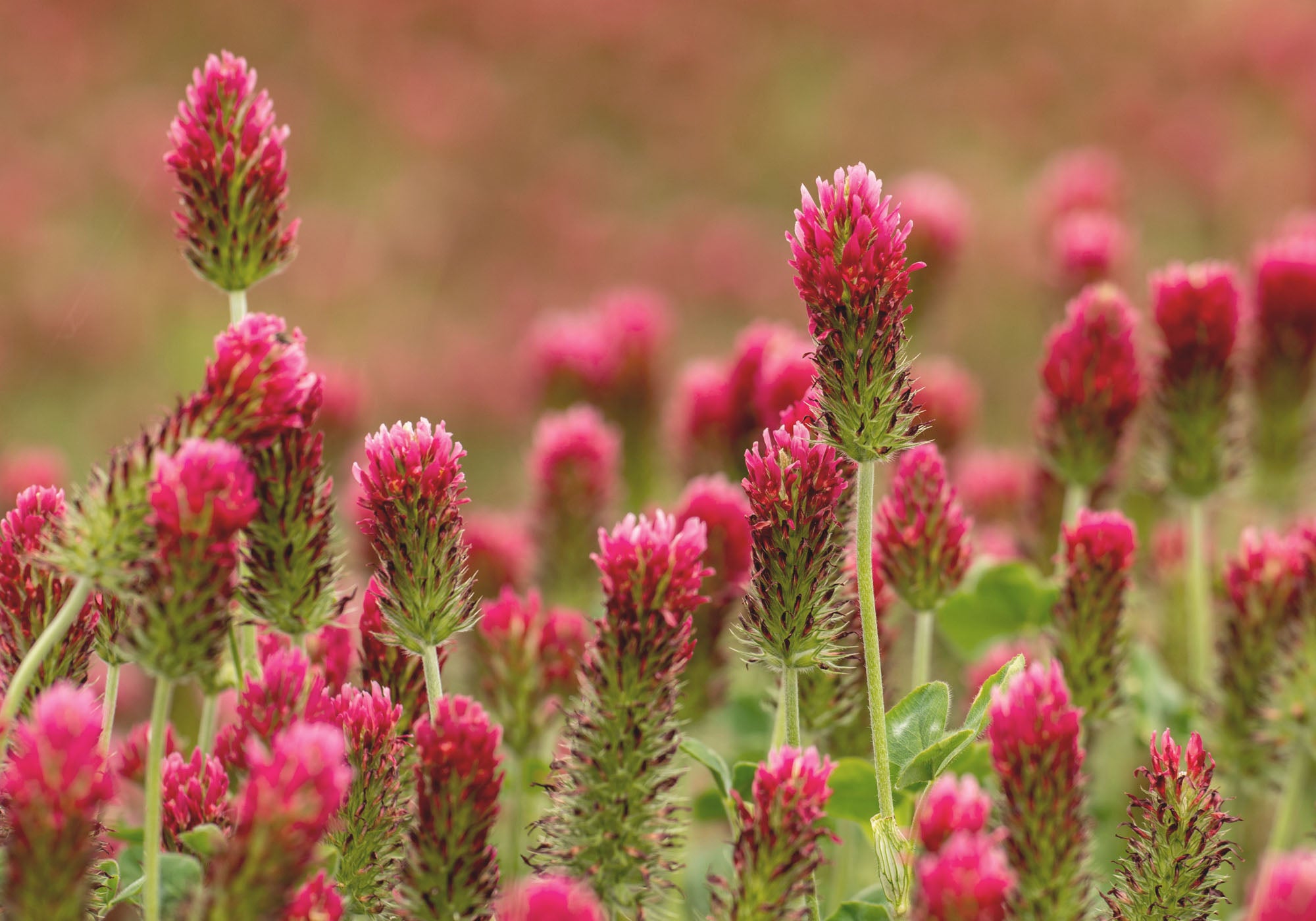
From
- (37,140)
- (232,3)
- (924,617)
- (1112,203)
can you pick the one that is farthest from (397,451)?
(232,3)

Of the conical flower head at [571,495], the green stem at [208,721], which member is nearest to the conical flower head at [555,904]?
the green stem at [208,721]

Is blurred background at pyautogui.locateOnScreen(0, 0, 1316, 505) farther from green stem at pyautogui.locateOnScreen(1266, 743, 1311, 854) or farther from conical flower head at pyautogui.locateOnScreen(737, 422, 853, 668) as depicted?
conical flower head at pyautogui.locateOnScreen(737, 422, 853, 668)

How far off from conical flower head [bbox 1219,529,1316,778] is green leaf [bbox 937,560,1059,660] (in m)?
0.32

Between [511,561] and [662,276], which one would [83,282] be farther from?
[511,561]

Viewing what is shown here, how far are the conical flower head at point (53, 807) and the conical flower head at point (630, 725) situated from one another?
528 mm

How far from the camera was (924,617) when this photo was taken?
2172 mm

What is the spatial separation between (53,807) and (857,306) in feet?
3.27

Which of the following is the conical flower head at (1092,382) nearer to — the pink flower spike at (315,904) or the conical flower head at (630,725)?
the conical flower head at (630,725)

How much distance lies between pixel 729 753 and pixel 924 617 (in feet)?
3.24

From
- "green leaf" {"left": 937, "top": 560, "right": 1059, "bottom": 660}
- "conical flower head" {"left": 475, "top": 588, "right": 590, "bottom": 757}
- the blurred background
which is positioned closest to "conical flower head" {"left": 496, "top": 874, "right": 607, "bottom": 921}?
"conical flower head" {"left": 475, "top": 588, "right": 590, "bottom": 757}

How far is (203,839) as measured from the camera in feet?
5.15

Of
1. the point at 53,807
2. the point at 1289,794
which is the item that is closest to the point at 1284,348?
the point at 1289,794

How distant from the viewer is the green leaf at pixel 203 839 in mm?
1509

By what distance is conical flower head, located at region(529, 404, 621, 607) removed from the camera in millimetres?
3184
